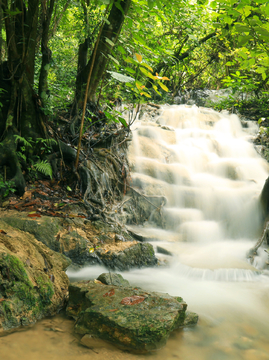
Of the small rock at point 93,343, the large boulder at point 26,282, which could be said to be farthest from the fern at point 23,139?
the small rock at point 93,343

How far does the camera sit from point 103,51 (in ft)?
16.1

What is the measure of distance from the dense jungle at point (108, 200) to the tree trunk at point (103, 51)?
2 cm

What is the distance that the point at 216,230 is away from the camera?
18.4ft

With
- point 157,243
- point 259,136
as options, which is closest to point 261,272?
point 157,243

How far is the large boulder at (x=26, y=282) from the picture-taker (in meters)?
1.95

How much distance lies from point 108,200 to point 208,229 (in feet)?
6.95

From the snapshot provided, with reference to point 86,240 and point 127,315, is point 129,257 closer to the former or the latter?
point 86,240

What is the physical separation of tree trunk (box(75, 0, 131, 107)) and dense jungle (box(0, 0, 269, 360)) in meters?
0.02

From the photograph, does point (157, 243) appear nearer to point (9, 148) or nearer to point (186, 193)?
point (186, 193)

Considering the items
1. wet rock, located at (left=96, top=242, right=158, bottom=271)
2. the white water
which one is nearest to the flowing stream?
the white water

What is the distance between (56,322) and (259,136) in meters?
9.11

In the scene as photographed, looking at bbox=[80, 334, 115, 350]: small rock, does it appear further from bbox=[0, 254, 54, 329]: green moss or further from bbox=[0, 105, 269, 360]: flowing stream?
bbox=[0, 254, 54, 329]: green moss

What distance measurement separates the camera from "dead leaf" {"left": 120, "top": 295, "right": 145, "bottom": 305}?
218 cm

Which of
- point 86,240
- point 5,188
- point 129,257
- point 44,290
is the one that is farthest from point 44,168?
point 44,290
